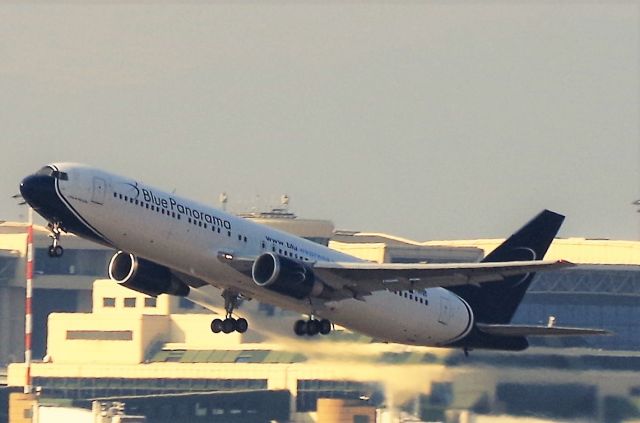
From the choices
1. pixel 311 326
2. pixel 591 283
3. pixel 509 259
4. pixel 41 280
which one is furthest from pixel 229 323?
pixel 41 280

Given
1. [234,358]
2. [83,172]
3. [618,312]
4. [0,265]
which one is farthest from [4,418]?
[618,312]

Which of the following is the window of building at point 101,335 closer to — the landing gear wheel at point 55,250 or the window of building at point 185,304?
the window of building at point 185,304

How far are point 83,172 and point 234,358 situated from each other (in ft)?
172

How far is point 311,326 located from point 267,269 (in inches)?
228

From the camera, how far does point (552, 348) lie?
236 ft

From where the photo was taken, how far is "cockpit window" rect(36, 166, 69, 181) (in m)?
A: 57.0

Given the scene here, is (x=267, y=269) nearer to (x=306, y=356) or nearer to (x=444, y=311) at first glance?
(x=444, y=311)

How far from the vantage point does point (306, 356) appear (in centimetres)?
7344

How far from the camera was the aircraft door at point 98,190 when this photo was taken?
56.8m

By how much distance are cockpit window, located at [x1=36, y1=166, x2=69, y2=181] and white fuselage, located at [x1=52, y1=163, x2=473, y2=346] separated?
0.18 meters

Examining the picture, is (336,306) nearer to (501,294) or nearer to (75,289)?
(501,294)

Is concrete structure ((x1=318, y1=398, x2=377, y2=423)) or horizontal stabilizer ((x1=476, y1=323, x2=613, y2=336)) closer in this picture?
horizontal stabilizer ((x1=476, y1=323, x2=613, y2=336))

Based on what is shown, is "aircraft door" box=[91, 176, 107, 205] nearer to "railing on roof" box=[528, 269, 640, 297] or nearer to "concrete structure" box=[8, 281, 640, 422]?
"concrete structure" box=[8, 281, 640, 422]

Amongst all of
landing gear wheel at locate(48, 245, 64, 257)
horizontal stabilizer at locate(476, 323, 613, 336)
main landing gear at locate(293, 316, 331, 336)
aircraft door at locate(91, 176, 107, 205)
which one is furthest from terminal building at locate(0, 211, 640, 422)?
landing gear wheel at locate(48, 245, 64, 257)
